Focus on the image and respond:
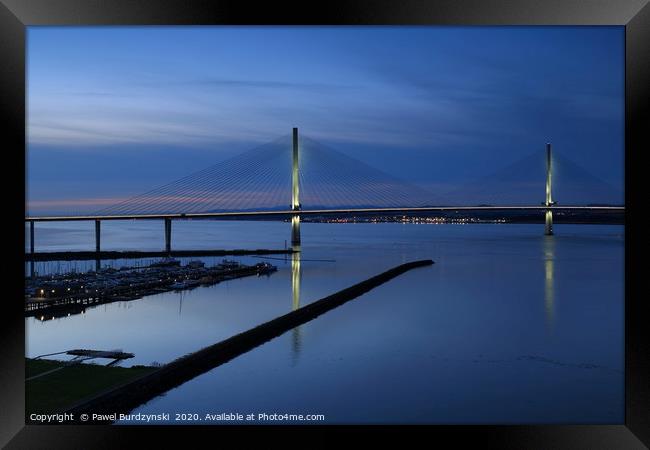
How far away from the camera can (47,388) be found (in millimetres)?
3908

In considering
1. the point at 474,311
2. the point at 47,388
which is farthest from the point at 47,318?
the point at 474,311

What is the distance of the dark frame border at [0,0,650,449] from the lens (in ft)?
6.56

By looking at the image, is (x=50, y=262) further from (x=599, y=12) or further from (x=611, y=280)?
(x=599, y=12)

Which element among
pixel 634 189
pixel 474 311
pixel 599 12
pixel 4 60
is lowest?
pixel 474 311

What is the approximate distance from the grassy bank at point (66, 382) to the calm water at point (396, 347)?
1.34ft

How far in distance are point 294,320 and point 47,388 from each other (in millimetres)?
3964

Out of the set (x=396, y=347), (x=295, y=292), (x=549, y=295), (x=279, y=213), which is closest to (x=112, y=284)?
(x=295, y=292)

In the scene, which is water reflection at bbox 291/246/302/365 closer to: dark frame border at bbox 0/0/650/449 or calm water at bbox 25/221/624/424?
calm water at bbox 25/221/624/424

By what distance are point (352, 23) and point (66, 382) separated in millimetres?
3359

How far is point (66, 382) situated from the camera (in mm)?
4109

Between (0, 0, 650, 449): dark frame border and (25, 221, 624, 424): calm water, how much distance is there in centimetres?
202

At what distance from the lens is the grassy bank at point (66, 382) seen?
359 cm

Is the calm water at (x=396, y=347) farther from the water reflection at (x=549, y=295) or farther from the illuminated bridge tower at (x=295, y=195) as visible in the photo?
the illuminated bridge tower at (x=295, y=195)

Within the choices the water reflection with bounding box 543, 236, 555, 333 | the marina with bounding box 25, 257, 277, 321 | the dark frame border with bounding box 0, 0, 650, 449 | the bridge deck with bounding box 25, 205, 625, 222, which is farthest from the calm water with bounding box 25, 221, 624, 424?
the bridge deck with bounding box 25, 205, 625, 222
